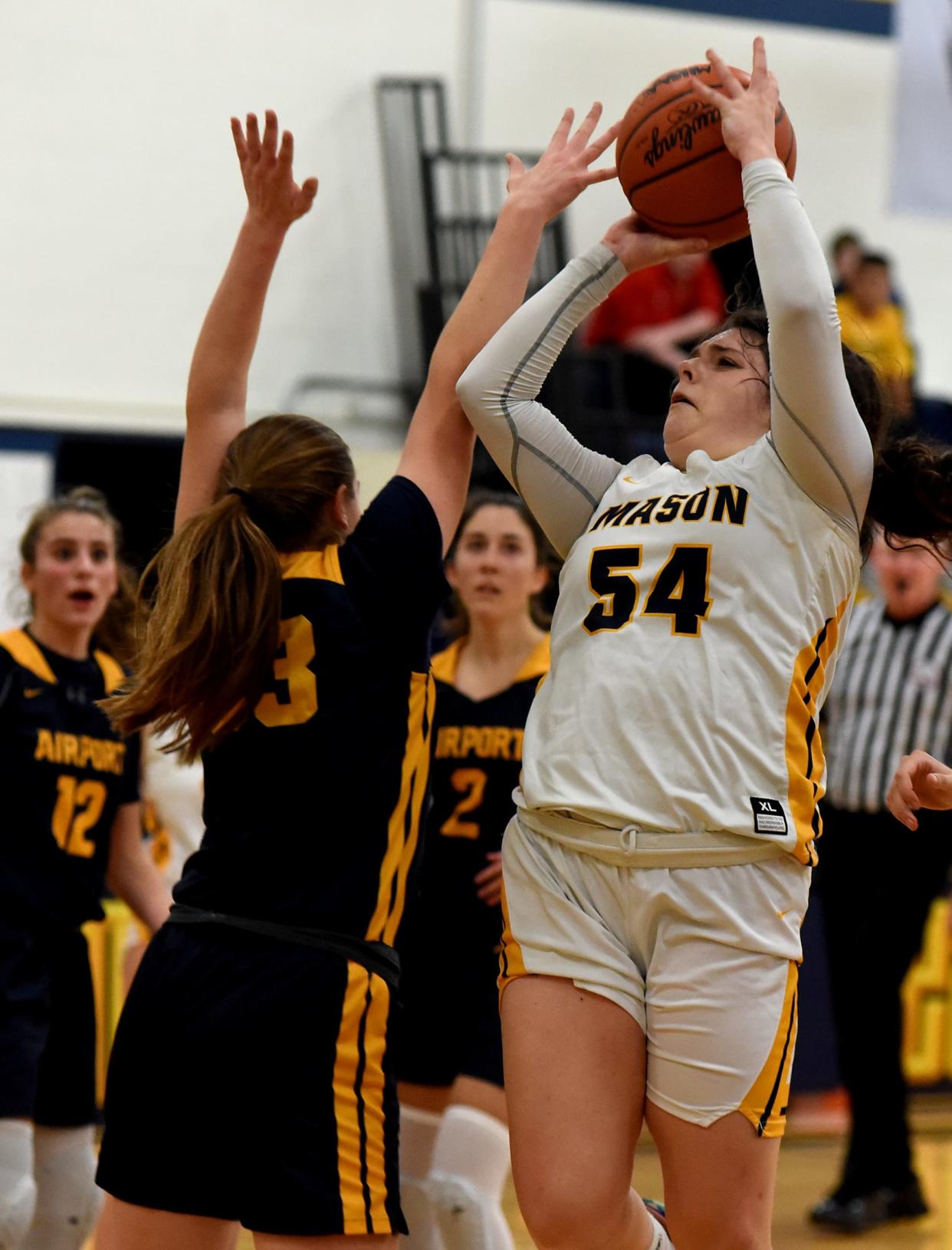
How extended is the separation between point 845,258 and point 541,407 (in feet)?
25.8

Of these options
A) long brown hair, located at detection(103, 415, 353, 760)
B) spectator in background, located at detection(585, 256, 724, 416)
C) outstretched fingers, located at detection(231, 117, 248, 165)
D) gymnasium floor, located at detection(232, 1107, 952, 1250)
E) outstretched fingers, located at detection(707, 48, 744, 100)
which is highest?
spectator in background, located at detection(585, 256, 724, 416)

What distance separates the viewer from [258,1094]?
2.44m

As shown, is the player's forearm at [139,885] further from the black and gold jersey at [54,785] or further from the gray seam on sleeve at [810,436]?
the gray seam on sleeve at [810,436]

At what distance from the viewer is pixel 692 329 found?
975cm

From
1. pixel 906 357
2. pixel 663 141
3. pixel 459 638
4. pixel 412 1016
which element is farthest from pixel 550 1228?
pixel 906 357

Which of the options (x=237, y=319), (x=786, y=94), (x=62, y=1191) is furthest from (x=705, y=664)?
(x=786, y=94)

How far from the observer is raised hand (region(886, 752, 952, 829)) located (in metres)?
2.76

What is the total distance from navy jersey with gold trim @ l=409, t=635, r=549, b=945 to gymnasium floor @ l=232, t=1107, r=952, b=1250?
1.55 m

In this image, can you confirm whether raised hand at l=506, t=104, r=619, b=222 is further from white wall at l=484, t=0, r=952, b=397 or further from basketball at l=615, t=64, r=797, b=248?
white wall at l=484, t=0, r=952, b=397

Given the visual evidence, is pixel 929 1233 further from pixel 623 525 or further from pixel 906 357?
pixel 906 357

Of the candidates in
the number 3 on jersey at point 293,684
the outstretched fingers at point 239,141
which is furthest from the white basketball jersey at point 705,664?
the outstretched fingers at point 239,141

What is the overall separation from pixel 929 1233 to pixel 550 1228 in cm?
350

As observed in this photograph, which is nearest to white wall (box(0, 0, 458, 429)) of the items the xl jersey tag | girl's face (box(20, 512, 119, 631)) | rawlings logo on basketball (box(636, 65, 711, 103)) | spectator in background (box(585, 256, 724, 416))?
spectator in background (box(585, 256, 724, 416))

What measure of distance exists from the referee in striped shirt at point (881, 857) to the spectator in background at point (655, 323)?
3690 mm
